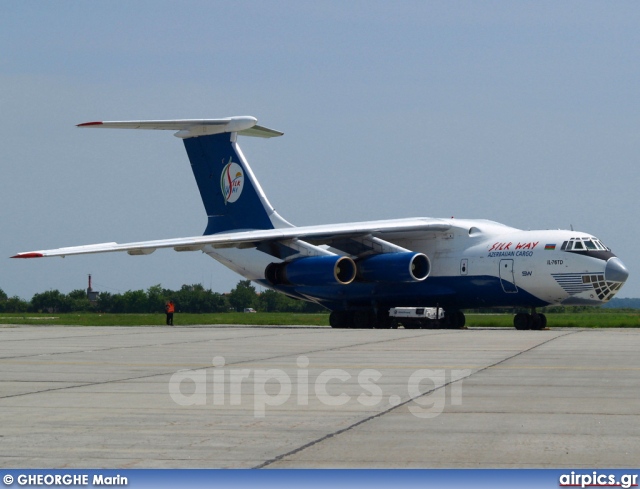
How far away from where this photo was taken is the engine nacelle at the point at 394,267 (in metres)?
28.1

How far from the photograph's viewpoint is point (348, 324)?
3156 cm

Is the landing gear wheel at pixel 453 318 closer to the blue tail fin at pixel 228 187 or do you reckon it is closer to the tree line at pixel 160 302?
the blue tail fin at pixel 228 187

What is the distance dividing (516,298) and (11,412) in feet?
69.4

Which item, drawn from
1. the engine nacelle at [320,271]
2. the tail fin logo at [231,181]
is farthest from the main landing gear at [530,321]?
the tail fin logo at [231,181]

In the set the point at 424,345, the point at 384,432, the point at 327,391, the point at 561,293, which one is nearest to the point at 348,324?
the point at 561,293

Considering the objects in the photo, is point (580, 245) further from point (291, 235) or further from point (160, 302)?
point (160, 302)

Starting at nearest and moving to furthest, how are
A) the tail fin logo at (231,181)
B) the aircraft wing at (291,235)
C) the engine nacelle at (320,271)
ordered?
the engine nacelle at (320,271)
the aircraft wing at (291,235)
the tail fin logo at (231,181)

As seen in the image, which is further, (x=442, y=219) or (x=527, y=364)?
(x=442, y=219)

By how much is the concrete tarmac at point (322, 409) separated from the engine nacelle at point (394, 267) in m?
12.1

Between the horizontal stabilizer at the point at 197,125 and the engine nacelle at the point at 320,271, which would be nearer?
the engine nacelle at the point at 320,271

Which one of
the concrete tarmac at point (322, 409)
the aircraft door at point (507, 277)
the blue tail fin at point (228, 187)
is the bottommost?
the concrete tarmac at point (322, 409)

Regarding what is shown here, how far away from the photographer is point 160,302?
67.1 meters

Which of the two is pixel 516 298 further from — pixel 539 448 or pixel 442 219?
pixel 539 448

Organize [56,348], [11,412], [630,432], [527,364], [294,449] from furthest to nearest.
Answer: [56,348], [527,364], [11,412], [630,432], [294,449]
